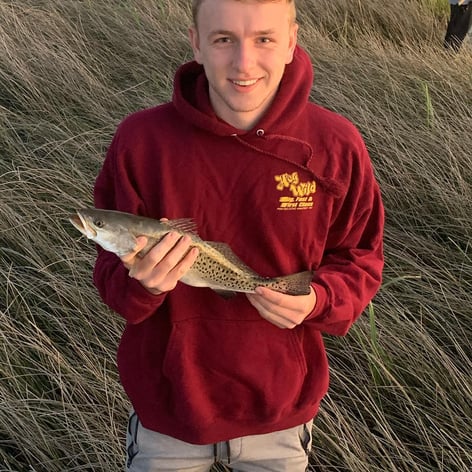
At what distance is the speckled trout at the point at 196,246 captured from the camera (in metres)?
1.50

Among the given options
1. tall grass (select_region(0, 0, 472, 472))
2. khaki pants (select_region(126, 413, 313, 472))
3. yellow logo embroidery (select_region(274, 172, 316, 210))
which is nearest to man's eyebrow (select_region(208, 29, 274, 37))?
yellow logo embroidery (select_region(274, 172, 316, 210))

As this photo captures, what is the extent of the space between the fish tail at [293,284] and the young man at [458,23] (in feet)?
18.7

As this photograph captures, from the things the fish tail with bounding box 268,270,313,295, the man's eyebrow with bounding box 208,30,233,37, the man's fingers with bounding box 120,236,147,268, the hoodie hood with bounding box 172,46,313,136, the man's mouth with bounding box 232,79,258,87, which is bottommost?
the fish tail with bounding box 268,270,313,295

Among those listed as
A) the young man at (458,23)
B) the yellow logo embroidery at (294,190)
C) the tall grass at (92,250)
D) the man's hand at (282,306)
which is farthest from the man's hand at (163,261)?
the young man at (458,23)

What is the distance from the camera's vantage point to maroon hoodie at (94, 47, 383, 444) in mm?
1702

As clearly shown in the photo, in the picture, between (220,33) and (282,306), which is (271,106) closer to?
(220,33)

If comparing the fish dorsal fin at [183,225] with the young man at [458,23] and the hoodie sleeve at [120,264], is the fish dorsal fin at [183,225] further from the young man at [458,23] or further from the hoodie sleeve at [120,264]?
the young man at [458,23]

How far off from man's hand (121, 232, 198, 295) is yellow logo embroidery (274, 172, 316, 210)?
349mm

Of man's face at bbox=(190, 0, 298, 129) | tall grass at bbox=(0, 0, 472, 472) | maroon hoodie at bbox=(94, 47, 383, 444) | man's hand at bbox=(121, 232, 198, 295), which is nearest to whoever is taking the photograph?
man's hand at bbox=(121, 232, 198, 295)

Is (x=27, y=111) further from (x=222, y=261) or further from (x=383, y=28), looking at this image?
(x=383, y=28)

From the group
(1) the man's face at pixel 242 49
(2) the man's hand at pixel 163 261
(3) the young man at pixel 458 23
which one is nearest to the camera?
(2) the man's hand at pixel 163 261

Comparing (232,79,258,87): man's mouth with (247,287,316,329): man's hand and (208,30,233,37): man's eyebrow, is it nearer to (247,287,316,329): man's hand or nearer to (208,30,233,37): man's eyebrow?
(208,30,233,37): man's eyebrow

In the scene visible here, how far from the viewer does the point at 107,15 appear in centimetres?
656

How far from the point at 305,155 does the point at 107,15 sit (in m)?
5.55
